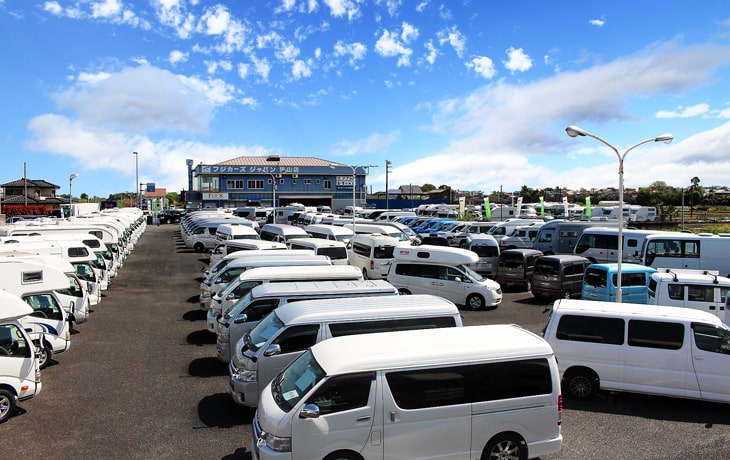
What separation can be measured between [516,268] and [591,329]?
40.5ft

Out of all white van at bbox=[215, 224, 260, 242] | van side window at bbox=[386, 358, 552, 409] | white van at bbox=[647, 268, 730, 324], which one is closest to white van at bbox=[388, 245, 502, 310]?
white van at bbox=[647, 268, 730, 324]

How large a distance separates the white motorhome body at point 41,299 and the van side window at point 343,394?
27.1 ft

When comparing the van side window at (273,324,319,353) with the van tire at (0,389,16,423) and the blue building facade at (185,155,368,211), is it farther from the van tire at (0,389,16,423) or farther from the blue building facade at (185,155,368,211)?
the blue building facade at (185,155,368,211)

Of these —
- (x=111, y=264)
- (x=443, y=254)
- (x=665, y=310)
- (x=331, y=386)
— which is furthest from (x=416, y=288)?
(x=111, y=264)

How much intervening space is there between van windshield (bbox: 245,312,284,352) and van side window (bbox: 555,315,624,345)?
5384mm

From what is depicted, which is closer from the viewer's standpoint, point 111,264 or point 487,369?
point 487,369

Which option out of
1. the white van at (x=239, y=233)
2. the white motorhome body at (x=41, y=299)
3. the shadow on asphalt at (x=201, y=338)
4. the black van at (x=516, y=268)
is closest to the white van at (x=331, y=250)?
the white van at (x=239, y=233)

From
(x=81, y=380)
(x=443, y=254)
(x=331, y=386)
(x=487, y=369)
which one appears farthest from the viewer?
(x=443, y=254)

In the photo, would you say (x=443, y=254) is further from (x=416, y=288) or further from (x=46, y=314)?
(x=46, y=314)

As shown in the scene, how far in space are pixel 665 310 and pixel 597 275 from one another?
744 cm

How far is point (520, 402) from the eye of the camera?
6.60 meters

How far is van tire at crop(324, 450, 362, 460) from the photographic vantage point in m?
5.92

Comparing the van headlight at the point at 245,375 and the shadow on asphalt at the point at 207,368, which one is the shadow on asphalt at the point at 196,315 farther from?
the van headlight at the point at 245,375

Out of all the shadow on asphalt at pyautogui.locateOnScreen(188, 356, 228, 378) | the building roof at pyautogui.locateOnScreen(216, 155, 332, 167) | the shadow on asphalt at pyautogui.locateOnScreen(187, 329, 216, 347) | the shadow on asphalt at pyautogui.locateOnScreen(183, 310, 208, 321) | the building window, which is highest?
the building roof at pyautogui.locateOnScreen(216, 155, 332, 167)
